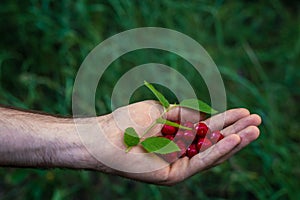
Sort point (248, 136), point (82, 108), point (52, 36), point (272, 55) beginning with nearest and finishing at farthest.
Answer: point (248, 136), point (82, 108), point (52, 36), point (272, 55)

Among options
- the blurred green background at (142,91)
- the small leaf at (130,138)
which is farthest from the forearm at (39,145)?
the blurred green background at (142,91)

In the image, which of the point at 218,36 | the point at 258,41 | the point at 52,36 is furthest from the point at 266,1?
the point at 52,36

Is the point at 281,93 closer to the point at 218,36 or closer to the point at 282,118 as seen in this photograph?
the point at 282,118

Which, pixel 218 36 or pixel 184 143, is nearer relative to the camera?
pixel 184 143

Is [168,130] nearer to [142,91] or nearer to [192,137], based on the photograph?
[192,137]

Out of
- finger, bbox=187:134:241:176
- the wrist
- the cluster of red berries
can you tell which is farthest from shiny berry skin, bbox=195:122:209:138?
the wrist

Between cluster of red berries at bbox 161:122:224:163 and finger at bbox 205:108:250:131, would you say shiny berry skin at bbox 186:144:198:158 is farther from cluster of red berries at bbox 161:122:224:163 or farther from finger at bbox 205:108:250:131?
finger at bbox 205:108:250:131
